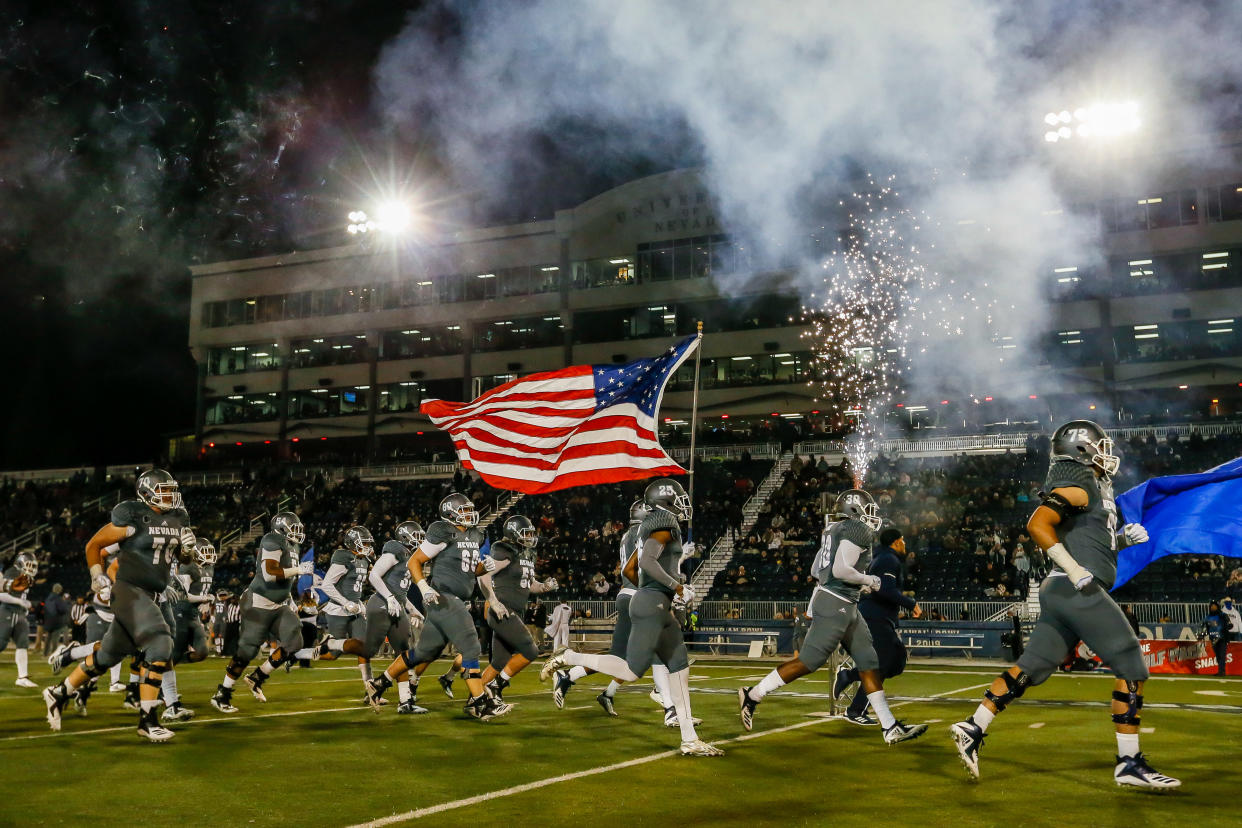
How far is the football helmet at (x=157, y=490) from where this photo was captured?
10.8 m

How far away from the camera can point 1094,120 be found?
113 ft

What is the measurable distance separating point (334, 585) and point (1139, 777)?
11446 mm

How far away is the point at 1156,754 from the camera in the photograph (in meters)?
9.47

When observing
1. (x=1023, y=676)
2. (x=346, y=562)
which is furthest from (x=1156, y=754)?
(x=346, y=562)

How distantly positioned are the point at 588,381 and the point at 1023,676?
9599 mm

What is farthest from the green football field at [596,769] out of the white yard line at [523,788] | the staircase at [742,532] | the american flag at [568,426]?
the staircase at [742,532]

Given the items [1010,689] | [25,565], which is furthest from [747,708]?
[25,565]

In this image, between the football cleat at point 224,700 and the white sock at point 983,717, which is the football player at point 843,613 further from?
the football cleat at point 224,700

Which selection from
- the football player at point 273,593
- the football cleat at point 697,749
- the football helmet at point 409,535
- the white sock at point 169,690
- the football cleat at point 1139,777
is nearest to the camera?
the football cleat at point 1139,777

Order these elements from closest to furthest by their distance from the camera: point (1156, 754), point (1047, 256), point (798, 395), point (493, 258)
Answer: point (1156, 754) < point (1047, 256) < point (798, 395) < point (493, 258)

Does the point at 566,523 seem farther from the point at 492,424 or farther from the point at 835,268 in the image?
the point at 492,424

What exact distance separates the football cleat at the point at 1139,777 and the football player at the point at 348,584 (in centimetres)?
1061

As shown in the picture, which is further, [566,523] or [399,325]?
[399,325]

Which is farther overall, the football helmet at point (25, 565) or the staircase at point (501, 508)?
the staircase at point (501, 508)
